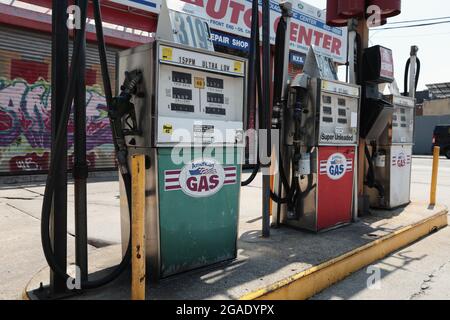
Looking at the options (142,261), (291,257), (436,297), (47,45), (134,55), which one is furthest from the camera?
(47,45)

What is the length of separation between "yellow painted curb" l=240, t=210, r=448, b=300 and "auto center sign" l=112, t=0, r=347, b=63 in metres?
7.64

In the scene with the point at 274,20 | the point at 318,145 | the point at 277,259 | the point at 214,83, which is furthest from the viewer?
the point at 274,20

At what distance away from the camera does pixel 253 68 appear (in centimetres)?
374

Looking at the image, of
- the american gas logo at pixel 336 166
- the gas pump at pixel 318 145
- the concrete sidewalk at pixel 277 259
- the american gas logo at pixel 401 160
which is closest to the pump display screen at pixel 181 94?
the concrete sidewalk at pixel 277 259

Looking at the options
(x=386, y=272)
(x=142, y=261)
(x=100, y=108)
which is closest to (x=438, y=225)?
(x=386, y=272)

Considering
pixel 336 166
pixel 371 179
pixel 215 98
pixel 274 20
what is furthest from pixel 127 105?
pixel 274 20

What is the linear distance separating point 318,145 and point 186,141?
1.95 meters

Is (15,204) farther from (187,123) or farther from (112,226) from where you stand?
(187,123)

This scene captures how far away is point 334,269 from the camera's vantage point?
144 inches

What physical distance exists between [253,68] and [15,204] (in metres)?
5.33

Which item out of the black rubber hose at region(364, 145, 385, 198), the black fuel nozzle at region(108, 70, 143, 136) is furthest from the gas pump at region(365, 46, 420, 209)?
the black fuel nozzle at region(108, 70, 143, 136)

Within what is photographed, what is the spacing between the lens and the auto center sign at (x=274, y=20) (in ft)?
37.4

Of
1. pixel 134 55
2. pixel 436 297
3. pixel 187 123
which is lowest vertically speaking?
pixel 436 297

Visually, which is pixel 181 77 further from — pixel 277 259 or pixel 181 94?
pixel 277 259
